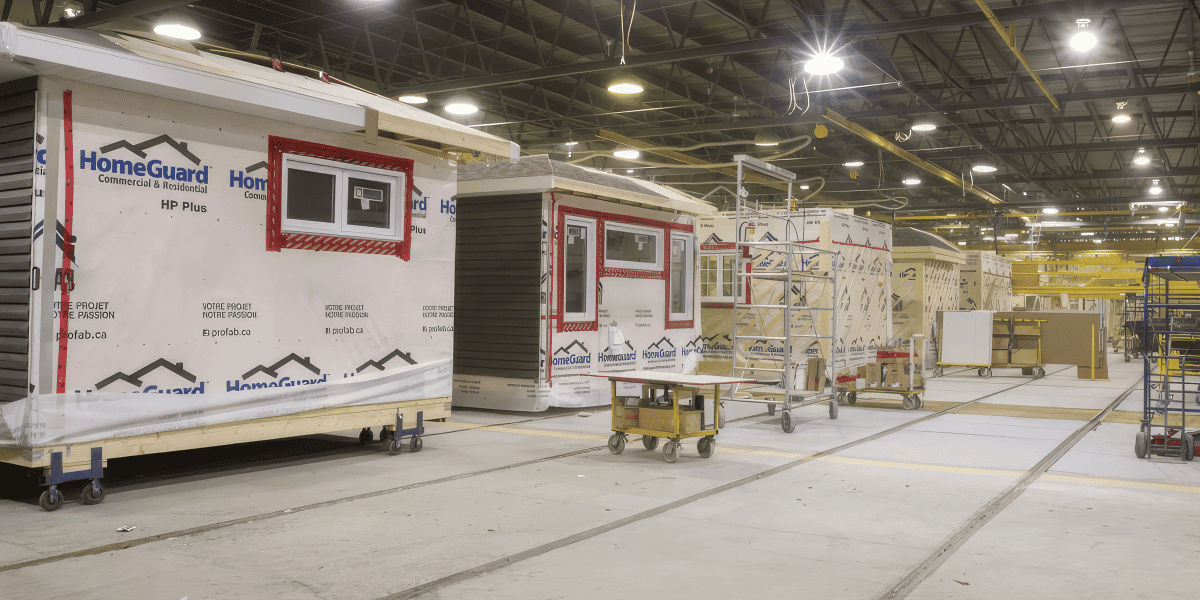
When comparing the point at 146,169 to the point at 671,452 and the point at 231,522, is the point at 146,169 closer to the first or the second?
the point at 231,522

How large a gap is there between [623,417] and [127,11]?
1075 centimetres

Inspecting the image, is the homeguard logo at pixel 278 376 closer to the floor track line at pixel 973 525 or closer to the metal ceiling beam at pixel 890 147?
the floor track line at pixel 973 525

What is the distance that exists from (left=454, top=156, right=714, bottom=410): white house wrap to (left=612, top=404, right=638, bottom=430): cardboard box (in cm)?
329

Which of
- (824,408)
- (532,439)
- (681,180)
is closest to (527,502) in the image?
(532,439)

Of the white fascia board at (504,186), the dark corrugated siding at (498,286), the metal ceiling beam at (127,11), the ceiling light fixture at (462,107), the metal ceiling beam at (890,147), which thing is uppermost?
the metal ceiling beam at (127,11)

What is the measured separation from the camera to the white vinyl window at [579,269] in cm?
1275

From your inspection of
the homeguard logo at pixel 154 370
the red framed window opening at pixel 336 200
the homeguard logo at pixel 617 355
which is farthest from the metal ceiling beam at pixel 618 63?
the homeguard logo at pixel 154 370

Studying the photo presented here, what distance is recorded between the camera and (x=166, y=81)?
6.83 m

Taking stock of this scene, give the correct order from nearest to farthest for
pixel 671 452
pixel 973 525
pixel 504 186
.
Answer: pixel 973 525 → pixel 671 452 → pixel 504 186

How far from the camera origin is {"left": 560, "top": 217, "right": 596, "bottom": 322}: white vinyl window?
41.8 feet

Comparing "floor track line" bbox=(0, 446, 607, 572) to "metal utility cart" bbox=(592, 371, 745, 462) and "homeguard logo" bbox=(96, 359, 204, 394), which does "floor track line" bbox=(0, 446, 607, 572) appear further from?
"homeguard logo" bbox=(96, 359, 204, 394)

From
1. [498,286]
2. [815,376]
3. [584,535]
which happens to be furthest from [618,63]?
[584,535]

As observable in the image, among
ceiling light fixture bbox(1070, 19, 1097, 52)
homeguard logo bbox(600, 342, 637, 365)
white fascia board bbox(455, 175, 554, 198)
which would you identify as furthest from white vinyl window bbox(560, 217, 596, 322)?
ceiling light fixture bbox(1070, 19, 1097, 52)

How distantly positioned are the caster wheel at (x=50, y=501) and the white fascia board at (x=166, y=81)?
3040mm
